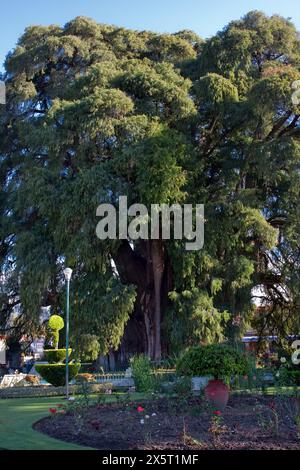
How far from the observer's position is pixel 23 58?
32.3m

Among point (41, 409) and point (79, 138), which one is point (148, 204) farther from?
point (41, 409)

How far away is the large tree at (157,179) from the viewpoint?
2520 centimetres

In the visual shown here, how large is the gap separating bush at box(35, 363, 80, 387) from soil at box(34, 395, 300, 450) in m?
8.14

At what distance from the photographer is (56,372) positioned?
19.6 m

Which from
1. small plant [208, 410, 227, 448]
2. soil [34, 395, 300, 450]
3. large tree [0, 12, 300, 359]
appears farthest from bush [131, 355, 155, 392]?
large tree [0, 12, 300, 359]

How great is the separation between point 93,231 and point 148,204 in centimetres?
258

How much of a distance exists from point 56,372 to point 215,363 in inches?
281

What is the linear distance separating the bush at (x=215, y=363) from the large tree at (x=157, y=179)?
32.7ft

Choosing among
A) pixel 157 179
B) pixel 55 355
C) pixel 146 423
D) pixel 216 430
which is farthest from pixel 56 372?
pixel 216 430

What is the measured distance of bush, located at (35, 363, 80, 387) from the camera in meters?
19.5

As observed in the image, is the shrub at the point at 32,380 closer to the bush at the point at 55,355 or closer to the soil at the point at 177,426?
the bush at the point at 55,355
